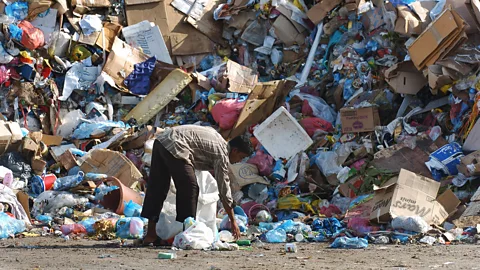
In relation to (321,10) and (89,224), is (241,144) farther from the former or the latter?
(89,224)

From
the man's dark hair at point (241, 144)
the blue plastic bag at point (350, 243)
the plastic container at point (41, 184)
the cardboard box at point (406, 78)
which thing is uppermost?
the cardboard box at point (406, 78)

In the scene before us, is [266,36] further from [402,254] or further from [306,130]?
[402,254]

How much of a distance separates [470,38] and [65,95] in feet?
16.4

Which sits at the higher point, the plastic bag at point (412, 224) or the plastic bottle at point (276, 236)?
the plastic bag at point (412, 224)

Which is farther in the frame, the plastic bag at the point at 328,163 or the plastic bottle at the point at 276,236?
the plastic bag at the point at 328,163

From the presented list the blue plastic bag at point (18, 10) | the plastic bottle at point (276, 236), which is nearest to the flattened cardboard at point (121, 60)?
the blue plastic bag at point (18, 10)

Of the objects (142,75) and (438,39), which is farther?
(142,75)

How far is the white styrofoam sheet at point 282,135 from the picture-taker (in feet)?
31.4

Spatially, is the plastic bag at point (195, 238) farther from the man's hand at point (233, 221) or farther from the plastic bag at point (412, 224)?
the plastic bag at point (412, 224)

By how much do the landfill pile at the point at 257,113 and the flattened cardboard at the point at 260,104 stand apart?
2 centimetres

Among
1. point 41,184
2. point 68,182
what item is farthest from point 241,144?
point 41,184

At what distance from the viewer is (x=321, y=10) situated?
10.6m

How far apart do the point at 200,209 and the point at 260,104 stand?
385 cm

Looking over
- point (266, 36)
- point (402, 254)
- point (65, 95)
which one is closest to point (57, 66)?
point (65, 95)
